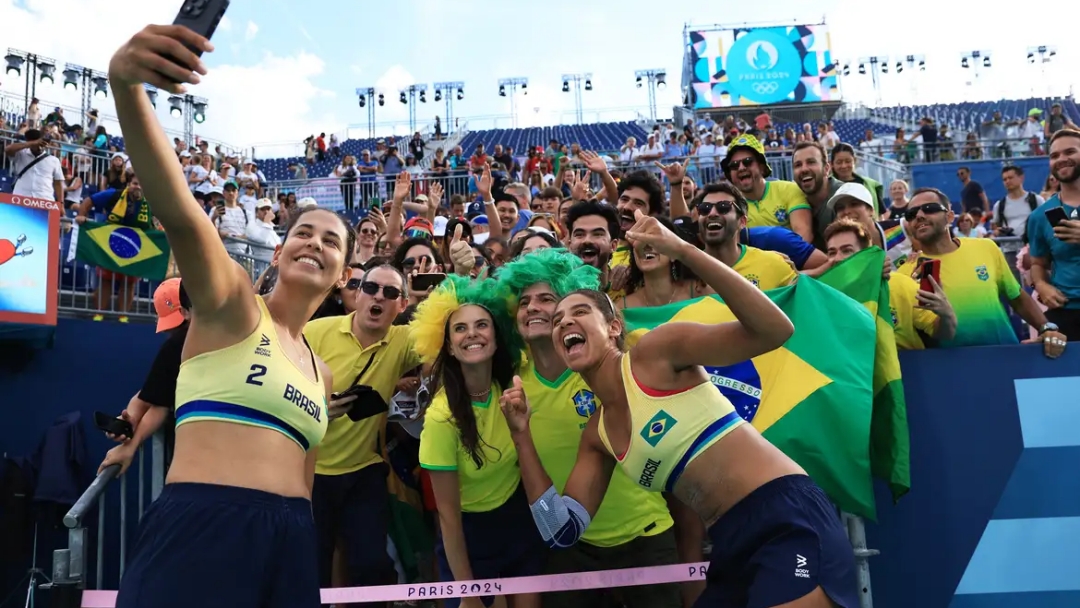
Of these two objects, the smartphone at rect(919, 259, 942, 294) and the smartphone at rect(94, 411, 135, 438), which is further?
the smartphone at rect(919, 259, 942, 294)

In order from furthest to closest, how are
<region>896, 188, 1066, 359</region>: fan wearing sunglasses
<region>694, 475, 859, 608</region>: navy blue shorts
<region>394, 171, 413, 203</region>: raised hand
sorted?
<region>394, 171, 413, 203</region>: raised hand
<region>896, 188, 1066, 359</region>: fan wearing sunglasses
<region>694, 475, 859, 608</region>: navy blue shorts

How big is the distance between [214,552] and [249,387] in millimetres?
500

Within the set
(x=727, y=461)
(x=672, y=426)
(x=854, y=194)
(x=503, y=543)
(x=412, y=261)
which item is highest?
(x=854, y=194)

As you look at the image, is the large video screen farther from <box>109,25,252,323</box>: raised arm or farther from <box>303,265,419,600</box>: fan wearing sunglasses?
<box>109,25,252,323</box>: raised arm

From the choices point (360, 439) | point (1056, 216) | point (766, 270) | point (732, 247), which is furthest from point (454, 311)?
point (1056, 216)

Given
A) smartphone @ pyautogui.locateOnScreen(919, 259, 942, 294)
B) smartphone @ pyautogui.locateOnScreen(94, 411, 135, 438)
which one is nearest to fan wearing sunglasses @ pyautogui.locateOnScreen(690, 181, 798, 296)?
smartphone @ pyautogui.locateOnScreen(919, 259, 942, 294)

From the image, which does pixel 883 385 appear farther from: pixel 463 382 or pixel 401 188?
pixel 401 188

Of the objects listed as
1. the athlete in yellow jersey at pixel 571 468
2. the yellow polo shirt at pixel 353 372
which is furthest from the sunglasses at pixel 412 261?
the athlete in yellow jersey at pixel 571 468

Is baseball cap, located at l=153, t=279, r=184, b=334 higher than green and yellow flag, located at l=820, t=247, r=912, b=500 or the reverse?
higher

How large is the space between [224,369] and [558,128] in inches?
1442

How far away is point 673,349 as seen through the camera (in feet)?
9.98

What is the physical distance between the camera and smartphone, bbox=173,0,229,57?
6.04 ft

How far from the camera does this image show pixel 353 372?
4488mm

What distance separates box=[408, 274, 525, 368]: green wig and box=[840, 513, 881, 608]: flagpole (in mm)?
1959
